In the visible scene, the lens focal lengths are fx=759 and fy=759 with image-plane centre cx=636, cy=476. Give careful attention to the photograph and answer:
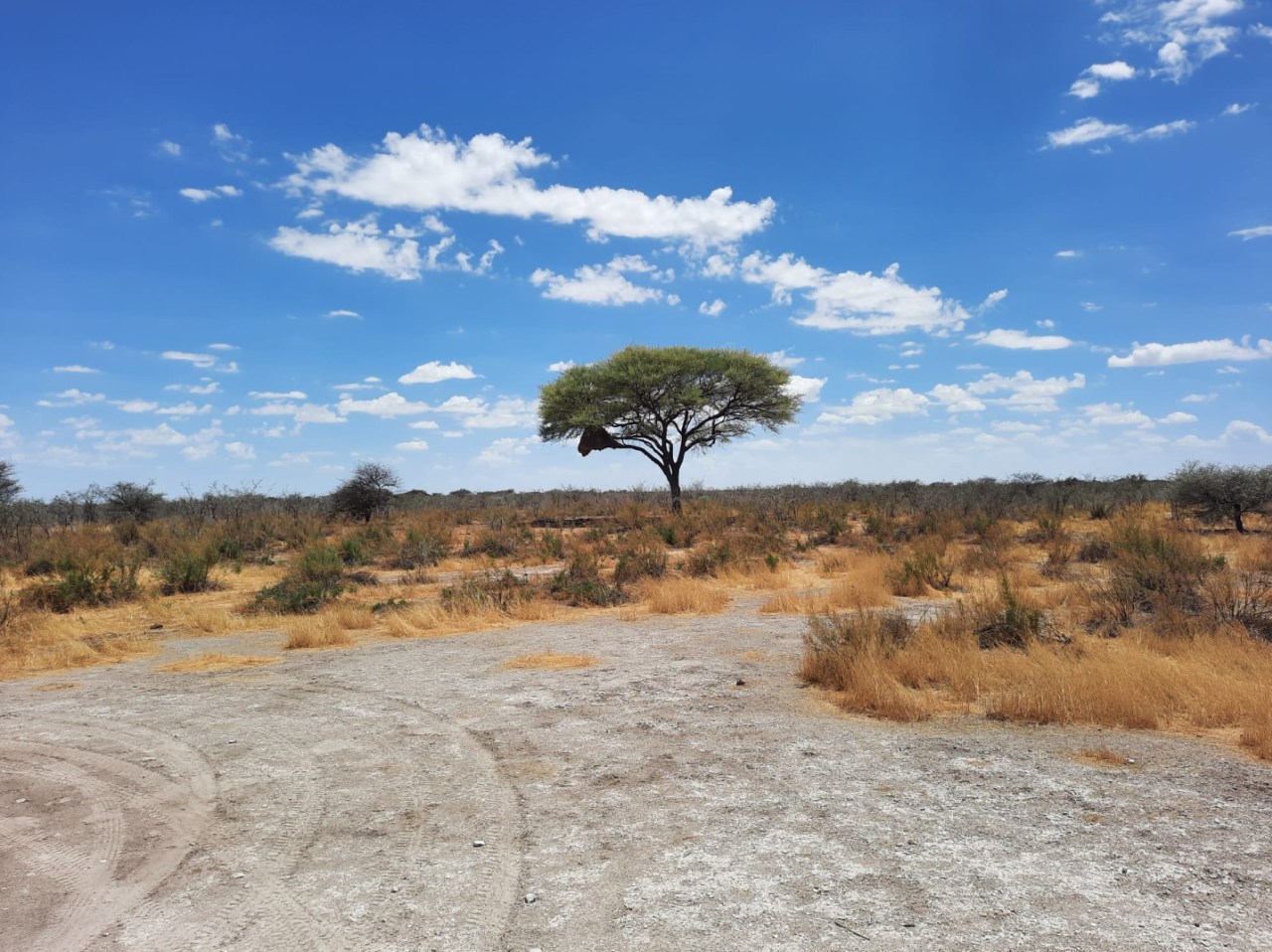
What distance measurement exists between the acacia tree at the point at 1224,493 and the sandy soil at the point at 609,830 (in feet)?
72.9

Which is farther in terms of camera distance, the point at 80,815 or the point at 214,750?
the point at 214,750

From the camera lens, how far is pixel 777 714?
22.9ft

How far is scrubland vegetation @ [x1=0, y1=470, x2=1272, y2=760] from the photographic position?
7.18 m

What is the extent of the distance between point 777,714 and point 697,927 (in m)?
3.73

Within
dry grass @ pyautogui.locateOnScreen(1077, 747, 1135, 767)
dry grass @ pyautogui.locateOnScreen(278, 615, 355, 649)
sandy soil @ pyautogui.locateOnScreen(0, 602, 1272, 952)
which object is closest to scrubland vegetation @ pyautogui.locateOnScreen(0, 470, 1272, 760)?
dry grass @ pyautogui.locateOnScreen(278, 615, 355, 649)

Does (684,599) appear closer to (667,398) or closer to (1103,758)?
(1103,758)

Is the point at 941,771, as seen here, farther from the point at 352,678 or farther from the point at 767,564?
the point at 767,564

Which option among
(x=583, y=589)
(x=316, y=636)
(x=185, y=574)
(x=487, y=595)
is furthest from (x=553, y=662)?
(x=185, y=574)

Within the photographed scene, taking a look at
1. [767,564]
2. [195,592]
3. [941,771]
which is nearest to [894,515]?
[767,564]

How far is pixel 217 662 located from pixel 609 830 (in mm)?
7717

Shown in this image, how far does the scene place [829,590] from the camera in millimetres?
15117

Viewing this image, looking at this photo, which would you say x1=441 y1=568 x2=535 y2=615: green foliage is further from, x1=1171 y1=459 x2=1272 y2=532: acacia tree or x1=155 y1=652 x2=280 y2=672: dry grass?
x1=1171 y1=459 x2=1272 y2=532: acacia tree

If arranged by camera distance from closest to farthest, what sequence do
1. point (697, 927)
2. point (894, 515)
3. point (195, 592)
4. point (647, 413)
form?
point (697, 927)
point (195, 592)
point (894, 515)
point (647, 413)

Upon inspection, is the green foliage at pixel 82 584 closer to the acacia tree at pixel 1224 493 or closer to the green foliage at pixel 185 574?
the green foliage at pixel 185 574
